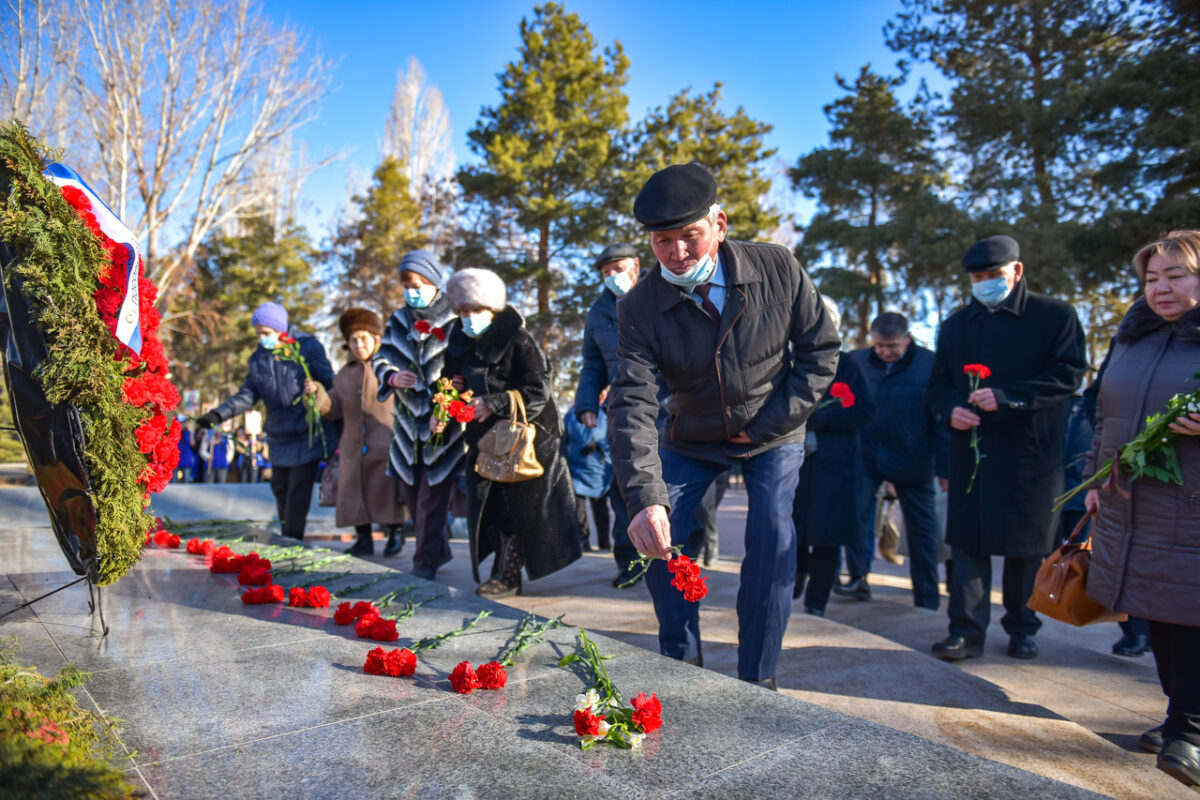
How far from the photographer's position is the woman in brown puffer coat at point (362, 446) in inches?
282

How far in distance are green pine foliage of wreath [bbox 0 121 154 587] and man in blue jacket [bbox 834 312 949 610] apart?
4101mm

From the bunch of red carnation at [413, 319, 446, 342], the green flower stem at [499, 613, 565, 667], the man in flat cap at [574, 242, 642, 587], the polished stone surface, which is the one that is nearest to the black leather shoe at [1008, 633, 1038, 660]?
the man in flat cap at [574, 242, 642, 587]

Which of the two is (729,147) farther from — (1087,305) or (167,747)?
(167,747)

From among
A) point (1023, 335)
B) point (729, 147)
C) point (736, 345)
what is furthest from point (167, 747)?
point (729, 147)

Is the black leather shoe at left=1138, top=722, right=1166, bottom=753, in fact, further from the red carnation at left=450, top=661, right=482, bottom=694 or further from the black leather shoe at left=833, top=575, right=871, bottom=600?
the black leather shoe at left=833, top=575, right=871, bottom=600

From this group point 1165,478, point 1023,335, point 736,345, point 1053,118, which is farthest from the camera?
point 1053,118

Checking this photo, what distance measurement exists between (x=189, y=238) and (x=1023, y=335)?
64.4ft

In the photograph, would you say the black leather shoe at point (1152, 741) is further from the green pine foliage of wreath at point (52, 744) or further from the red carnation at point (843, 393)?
the green pine foliage of wreath at point (52, 744)

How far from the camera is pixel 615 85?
1014 inches

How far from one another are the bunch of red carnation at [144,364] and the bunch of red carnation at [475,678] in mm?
1516

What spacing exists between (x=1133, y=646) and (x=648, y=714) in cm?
365

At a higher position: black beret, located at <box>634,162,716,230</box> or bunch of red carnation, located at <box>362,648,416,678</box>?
black beret, located at <box>634,162,716,230</box>

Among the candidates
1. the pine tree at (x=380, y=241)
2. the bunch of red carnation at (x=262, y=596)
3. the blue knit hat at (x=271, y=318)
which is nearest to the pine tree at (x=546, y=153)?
the pine tree at (x=380, y=241)

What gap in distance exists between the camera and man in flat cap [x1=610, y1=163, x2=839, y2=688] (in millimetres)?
3275
